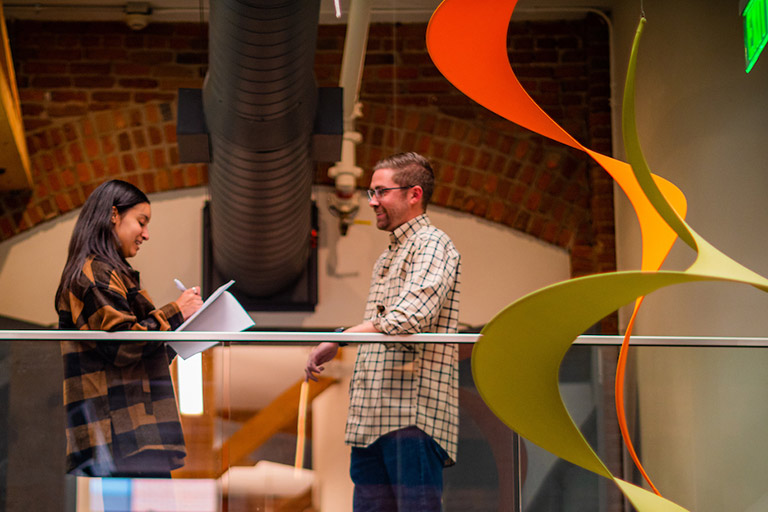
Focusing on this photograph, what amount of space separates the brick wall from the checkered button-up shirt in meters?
2.80

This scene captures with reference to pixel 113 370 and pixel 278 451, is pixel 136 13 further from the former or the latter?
pixel 278 451

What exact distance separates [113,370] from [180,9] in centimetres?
337

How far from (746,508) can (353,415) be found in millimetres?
1282

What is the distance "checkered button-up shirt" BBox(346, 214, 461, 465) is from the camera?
273cm

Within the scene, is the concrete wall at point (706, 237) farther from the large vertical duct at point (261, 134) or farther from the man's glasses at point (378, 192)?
the large vertical duct at point (261, 134)

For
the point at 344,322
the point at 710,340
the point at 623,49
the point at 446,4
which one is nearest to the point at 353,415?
the point at 710,340

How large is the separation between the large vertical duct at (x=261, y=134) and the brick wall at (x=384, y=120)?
3.18 feet

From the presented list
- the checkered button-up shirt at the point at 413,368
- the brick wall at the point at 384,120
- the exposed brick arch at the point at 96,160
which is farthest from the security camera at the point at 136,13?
the checkered button-up shirt at the point at 413,368

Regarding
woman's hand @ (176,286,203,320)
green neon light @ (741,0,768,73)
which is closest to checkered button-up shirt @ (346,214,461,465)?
woman's hand @ (176,286,203,320)

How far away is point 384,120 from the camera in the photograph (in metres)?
5.63

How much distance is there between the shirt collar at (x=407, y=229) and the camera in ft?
9.71

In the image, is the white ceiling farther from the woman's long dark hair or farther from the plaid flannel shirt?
the plaid flannel shirt

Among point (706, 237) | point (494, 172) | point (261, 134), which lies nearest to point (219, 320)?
point (261, 134)

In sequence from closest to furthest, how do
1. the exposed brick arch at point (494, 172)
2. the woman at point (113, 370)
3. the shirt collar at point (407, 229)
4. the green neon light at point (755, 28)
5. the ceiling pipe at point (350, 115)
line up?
1. the woman at point (113, 370)
2. the shirt collar at point (407, 229)
3. the green neon light at point (755, 28)
4. the ceiling pipe at point (350, 115)
5. the exposed brick arch at point (494, 172)
